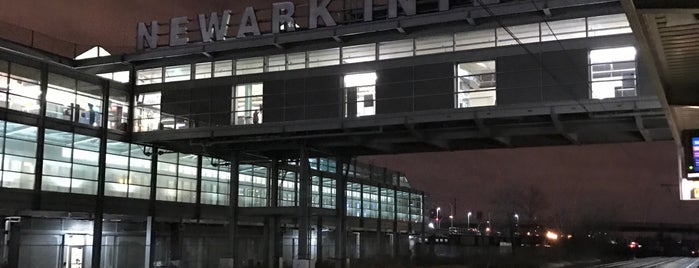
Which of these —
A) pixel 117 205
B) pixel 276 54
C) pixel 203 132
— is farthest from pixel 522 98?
pixel 117 205

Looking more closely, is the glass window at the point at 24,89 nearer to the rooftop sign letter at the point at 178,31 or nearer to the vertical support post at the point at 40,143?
the vertical support post at the point at 40,143

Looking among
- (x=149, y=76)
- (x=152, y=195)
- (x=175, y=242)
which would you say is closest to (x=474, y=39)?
(x=149, y=76)

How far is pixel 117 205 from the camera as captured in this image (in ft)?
123

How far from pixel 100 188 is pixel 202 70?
8.43 metres

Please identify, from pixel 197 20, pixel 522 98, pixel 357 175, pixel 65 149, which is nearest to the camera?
pixel 522 98

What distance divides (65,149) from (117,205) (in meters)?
4.16

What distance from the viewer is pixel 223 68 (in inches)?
1523

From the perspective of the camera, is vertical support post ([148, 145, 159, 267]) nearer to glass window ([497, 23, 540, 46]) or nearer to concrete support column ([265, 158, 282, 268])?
concrete support column ([265, 158, 282, 268])

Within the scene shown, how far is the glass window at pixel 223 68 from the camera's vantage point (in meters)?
38.5

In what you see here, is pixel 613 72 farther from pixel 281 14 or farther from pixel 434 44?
pixel 281 14

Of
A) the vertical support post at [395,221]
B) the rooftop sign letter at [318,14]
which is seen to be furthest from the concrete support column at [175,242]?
the vertical support post at [395,221]

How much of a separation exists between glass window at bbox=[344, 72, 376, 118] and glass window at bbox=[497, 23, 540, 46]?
21.1 ft

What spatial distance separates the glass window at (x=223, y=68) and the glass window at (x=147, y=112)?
12.5ft

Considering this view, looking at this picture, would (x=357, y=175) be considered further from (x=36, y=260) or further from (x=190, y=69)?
(x=36, y=260)
